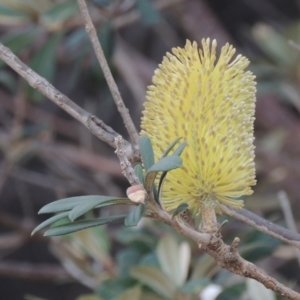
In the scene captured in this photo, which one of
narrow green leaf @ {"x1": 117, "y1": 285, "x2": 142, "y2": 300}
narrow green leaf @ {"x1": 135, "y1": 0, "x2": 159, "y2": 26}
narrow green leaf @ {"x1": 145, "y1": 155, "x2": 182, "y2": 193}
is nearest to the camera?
narrow green leaf @ {"x1": 145, "y1": 155, "x2": 182, "y2": 193}

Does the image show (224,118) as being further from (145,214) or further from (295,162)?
(295,162)

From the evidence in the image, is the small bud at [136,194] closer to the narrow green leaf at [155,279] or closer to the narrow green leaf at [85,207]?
the narrow green leaf at [85,207]

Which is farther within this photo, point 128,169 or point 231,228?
point 231,228

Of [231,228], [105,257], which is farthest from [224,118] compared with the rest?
[231,228]

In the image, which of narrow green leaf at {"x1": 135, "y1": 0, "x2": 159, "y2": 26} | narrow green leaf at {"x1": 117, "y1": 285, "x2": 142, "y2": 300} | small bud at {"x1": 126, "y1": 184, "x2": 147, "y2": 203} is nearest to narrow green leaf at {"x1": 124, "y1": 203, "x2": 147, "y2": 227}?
small bud at {"x1": 126, "y1": 184, "x2": 147, "y2": 203}

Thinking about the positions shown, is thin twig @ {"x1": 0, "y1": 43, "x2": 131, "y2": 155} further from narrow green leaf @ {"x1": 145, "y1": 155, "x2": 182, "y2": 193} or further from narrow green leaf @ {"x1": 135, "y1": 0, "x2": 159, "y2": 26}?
narrow green leaf @ {"x1": 135, "y1": 0, "x2": 159, "y2": 26}

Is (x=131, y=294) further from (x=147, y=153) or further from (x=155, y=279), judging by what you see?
(x=147, y=153)

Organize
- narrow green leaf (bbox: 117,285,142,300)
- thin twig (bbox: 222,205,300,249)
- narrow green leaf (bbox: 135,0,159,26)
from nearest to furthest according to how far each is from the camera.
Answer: thin twig (bbox: 222,205,300,249), narrow green leaf (bbox: 117,285,142,300), narrow green leaf (bbox: 135,0,159,26)
